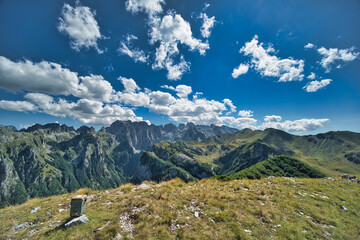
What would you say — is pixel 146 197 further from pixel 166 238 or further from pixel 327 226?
pixel 327 226

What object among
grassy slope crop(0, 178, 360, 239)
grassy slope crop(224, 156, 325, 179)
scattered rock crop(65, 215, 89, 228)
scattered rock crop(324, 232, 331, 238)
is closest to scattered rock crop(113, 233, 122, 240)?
grassy slope crop(0, 178, 360, 239)

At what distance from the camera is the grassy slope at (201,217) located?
8102 mm

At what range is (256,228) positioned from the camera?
8.84 m

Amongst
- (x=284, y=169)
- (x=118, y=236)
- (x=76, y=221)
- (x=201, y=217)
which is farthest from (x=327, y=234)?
(x=284, y=169)

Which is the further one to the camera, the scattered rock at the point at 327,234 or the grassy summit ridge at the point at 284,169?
the grassy summit ridge at the point at 284,169

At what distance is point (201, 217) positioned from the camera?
384 inches

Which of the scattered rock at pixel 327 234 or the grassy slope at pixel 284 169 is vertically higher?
the scattered rock at pixel 327 234

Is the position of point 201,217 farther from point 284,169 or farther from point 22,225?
point 284,169

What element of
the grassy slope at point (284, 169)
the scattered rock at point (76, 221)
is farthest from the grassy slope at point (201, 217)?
the grassy slope at point (284, 169)

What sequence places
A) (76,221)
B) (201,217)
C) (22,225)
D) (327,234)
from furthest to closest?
(201,217) → (22,225) → (327,234) → (76,221)

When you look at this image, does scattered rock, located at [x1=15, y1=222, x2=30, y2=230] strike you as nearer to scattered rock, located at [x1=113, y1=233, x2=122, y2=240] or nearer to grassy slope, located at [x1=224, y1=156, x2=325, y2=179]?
scattered rock, located at [x1=113, y1=233, x2=122, y2=240]

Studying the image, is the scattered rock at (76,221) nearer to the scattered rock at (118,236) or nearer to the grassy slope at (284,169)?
the scattered rock at (118,236)

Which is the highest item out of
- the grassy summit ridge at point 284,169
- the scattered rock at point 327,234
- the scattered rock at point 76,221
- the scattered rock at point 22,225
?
the scattered rock at point 76,221

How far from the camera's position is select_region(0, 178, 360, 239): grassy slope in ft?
26.6
